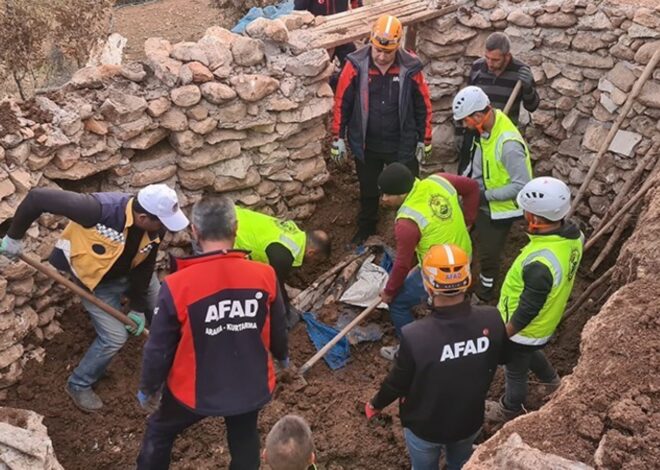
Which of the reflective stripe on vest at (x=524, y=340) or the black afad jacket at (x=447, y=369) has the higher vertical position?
the black afad jacket at (x=447, y=369)

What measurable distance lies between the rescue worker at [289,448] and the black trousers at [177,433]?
733 millimetres

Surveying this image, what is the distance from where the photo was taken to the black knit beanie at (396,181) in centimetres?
488

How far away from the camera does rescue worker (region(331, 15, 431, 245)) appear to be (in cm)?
609

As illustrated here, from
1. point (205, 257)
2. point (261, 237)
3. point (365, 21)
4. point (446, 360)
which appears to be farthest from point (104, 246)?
point (365, 21)

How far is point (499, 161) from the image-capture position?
5.43 metres

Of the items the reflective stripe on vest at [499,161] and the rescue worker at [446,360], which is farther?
the reflective stripe on vest at [499,161]

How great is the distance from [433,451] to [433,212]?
171 cm

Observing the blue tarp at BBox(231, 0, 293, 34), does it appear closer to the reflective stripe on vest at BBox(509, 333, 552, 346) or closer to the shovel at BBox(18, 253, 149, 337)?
the shovel at BBox(18, 253, 149, 337)

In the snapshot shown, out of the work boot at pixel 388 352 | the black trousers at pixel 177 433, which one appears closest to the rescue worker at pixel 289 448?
the black trousers at pixel 177 433

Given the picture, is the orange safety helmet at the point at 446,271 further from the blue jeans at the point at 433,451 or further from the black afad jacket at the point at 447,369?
the blue jeans at the point at 433,451

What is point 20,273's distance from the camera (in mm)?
4980

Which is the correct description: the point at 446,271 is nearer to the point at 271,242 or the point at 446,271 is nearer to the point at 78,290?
the point at 271,242

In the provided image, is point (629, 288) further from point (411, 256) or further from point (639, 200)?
point (639, 200)

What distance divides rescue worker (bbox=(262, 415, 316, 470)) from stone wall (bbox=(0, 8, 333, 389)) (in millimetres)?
2611
